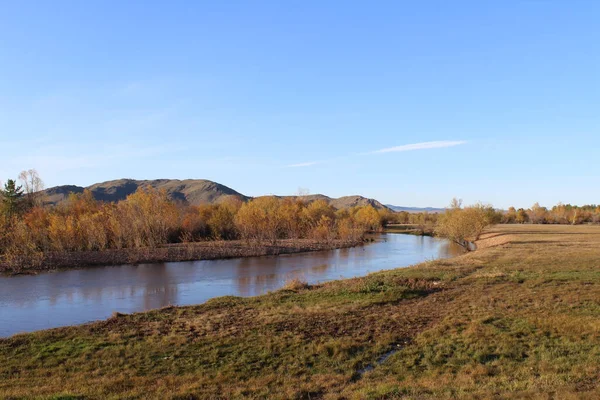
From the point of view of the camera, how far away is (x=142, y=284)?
29.0 meters

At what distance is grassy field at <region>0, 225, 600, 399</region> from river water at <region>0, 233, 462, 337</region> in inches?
188

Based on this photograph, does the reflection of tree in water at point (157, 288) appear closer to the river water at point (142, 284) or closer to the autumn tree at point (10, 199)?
the river water at point (142, 284)

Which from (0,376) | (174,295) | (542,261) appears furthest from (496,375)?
(542,261)

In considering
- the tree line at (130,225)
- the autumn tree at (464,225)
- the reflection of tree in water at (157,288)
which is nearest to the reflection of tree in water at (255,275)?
the reflection of tree in water at (157,288)

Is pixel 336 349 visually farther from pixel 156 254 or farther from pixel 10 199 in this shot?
pixel 10 199

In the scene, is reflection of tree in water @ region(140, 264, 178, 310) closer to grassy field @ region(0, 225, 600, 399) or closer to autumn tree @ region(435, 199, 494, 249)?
grassy field @ region(0, 225, 600, 399)

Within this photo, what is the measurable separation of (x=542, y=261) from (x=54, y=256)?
42634mm

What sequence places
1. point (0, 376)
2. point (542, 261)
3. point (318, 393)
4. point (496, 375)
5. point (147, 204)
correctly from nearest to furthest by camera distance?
point (318, 393), point (496, 375), point (0, 376), point (542, 261), point (147, 204)

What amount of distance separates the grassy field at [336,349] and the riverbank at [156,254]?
24940 millimetres

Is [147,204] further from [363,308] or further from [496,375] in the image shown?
[496,375]

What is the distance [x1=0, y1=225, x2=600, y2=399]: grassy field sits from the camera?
28.2 feet

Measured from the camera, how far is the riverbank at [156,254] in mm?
36919

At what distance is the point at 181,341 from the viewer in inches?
507

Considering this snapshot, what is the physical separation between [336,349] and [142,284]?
21382 millimetres
